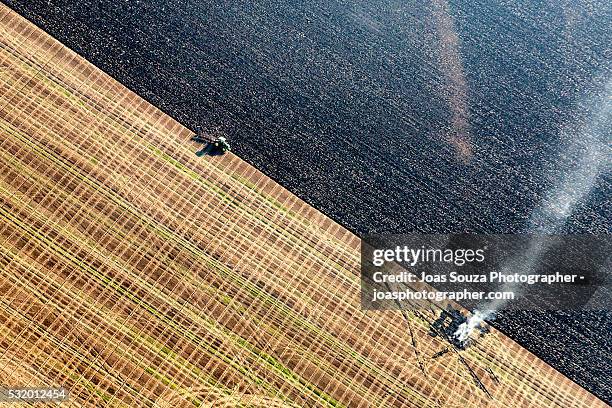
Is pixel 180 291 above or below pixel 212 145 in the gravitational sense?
below

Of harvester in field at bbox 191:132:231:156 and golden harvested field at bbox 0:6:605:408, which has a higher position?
harvester in field at bbox 191:132:231:156

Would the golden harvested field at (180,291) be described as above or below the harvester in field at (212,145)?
below

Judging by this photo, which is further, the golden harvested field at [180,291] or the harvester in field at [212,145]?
the harvester in field at [212,145]

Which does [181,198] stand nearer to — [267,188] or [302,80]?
[267,188]

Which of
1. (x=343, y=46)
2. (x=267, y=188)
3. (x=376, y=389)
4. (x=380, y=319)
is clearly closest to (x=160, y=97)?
(x=267, y=188)

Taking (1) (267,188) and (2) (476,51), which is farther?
(2) (476,51)

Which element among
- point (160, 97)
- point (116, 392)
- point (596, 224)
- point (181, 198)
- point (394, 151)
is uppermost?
point (596, 224)

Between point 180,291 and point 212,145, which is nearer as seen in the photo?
point 180,291

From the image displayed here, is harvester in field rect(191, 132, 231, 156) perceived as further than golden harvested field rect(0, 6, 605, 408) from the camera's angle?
Yes
